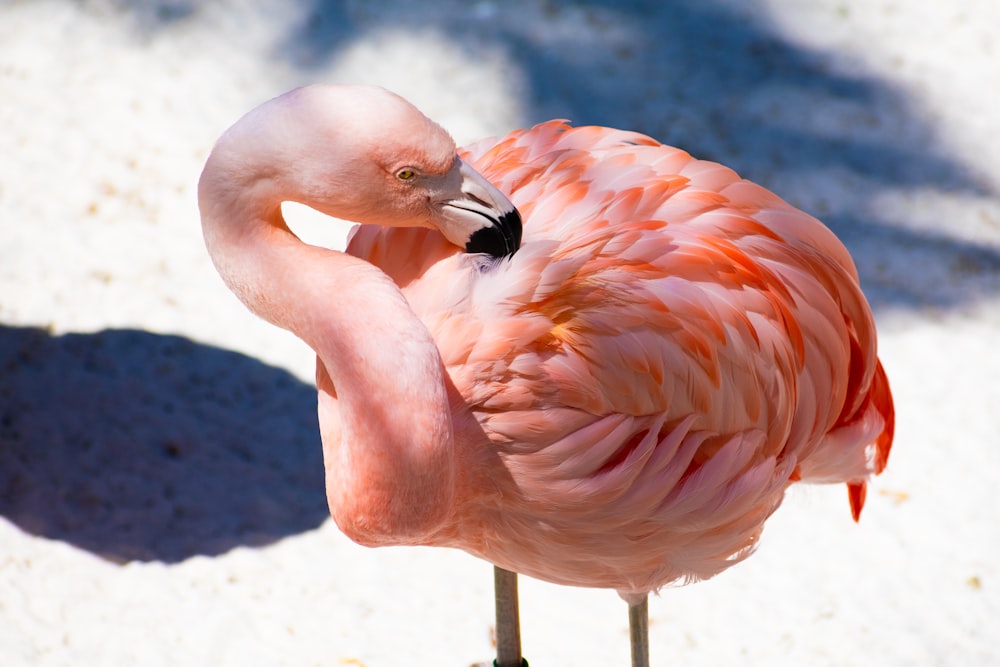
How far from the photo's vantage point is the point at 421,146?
4.64 ft

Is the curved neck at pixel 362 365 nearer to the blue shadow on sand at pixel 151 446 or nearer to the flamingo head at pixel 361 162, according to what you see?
the flamingo head at pixel 361 162

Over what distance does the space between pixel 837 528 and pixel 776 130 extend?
1.66 metres

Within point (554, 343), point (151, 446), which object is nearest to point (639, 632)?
point (554, 343)

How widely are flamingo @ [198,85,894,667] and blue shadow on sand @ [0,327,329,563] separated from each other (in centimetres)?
109

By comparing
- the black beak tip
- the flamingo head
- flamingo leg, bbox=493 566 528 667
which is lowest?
flamingo leg, bbox=493 566 528 667

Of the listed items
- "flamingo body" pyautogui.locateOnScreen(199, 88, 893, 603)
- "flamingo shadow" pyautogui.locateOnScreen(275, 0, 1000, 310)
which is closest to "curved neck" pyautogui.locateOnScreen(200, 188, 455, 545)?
"flamingo body" pyautogui.locateOnScreen(199, 88, 893, 603)

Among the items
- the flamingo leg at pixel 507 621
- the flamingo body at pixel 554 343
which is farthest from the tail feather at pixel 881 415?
the flamingo leg at pixel 507 621

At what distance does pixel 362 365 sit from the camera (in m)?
1.43

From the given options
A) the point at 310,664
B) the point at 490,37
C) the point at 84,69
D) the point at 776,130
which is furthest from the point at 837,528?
the point at 84,69

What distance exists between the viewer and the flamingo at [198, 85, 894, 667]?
142 centimetres

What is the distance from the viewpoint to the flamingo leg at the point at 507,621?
7.02ft

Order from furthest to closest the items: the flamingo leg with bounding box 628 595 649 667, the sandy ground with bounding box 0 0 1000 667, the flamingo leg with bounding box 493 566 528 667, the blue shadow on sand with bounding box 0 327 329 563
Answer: the blue shadow on sand with bounding box 0 327 329 563, the sandy ground with bounding box 0 0 1000 667, the flamingo leg with bounding box 493 566 528 667, the flamingo leg with bounding box 628 595 649 667

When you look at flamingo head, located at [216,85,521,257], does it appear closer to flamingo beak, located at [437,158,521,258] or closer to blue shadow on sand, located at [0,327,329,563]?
flamingo beak, located at [437,158,521,258]

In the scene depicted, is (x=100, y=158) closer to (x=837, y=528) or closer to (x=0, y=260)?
(x=0, y=260)
